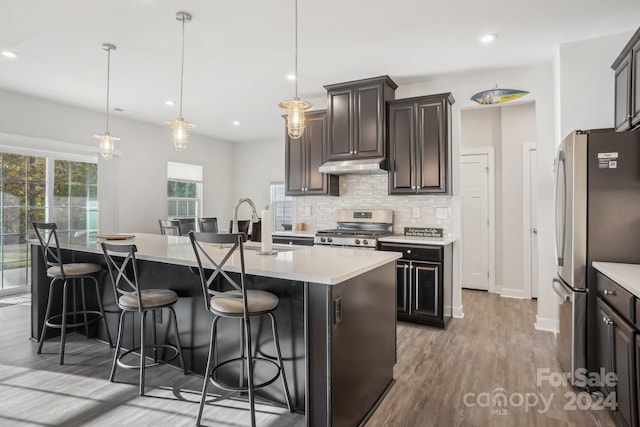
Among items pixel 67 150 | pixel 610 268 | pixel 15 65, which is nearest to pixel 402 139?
pixel 610 268

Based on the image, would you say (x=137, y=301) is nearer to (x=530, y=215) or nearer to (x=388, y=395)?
(x=388, y=395)

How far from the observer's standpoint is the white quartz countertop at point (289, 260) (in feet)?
5.96

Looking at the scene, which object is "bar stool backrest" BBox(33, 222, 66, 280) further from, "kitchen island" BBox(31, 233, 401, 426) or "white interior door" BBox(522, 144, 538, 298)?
"white interior door" BBox(522, 144, 538, 298)

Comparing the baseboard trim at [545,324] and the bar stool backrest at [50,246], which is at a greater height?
the bar stool backrest at [50,246]

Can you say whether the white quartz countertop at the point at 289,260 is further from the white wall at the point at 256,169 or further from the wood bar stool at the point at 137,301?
the white wall at the point at 256,169

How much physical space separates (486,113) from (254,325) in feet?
15.4

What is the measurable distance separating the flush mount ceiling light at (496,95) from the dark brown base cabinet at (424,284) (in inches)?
67.1

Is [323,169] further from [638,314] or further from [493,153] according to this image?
[638,314]

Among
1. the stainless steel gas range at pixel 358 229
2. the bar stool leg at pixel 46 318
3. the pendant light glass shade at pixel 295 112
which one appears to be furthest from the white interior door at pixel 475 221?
the bar stool leg at pixel 46 318

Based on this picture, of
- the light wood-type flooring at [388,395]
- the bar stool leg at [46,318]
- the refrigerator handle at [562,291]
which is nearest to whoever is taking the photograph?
the light wood-type flooring at [388,395]

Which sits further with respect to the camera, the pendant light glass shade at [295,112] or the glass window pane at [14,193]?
the glass window pane at [14,193]

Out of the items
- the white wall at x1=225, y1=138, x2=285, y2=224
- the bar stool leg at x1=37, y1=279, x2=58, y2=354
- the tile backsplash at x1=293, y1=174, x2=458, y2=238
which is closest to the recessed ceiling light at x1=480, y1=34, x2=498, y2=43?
the tile backsplash at x1=293, y1=174, x2=458, y2=238

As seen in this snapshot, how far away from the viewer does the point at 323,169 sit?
14.8ft

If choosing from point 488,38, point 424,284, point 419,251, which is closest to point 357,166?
point 419,251
